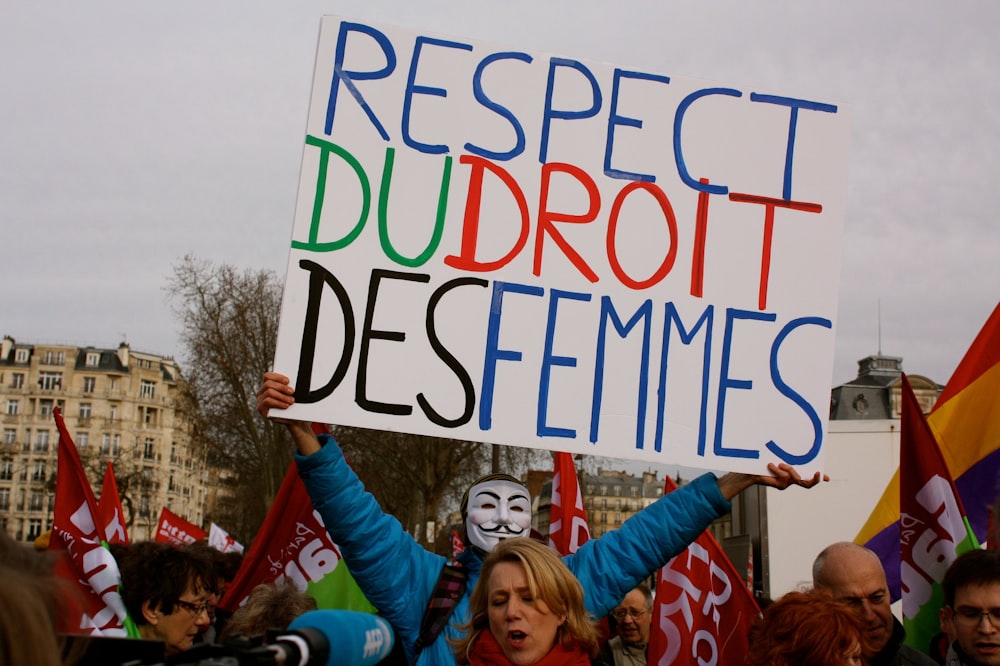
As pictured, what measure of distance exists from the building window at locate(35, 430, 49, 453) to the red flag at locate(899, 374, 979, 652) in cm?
11702

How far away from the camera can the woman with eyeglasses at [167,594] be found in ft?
12.5

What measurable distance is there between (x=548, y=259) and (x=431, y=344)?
1.71 ft

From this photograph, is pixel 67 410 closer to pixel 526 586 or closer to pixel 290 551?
pixel 290 551

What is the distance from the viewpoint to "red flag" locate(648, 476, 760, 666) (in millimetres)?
4707

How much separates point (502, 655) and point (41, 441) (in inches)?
4694

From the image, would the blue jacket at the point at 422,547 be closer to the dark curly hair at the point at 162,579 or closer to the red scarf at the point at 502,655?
the red scarf at the point at 502,655

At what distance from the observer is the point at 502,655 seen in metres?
2.98

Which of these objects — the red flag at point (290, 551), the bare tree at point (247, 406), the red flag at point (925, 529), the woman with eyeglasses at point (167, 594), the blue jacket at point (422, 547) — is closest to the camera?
the blue jacket at point (422, 547)

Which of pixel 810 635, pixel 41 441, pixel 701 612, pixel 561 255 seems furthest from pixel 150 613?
pixel 41 441

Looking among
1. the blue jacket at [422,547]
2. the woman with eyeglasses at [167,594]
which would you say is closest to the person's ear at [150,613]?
the woman with eyeglasses at [167,594]

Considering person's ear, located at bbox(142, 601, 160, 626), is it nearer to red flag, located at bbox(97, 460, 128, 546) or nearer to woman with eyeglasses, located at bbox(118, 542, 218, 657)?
woman with eyeglasses, located at bbox(118, 542, 218, 657)

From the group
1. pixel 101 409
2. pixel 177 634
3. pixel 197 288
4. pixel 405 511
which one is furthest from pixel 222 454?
pixel 101 409

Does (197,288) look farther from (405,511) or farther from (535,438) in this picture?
(535,438)

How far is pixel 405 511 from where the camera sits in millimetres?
41406
